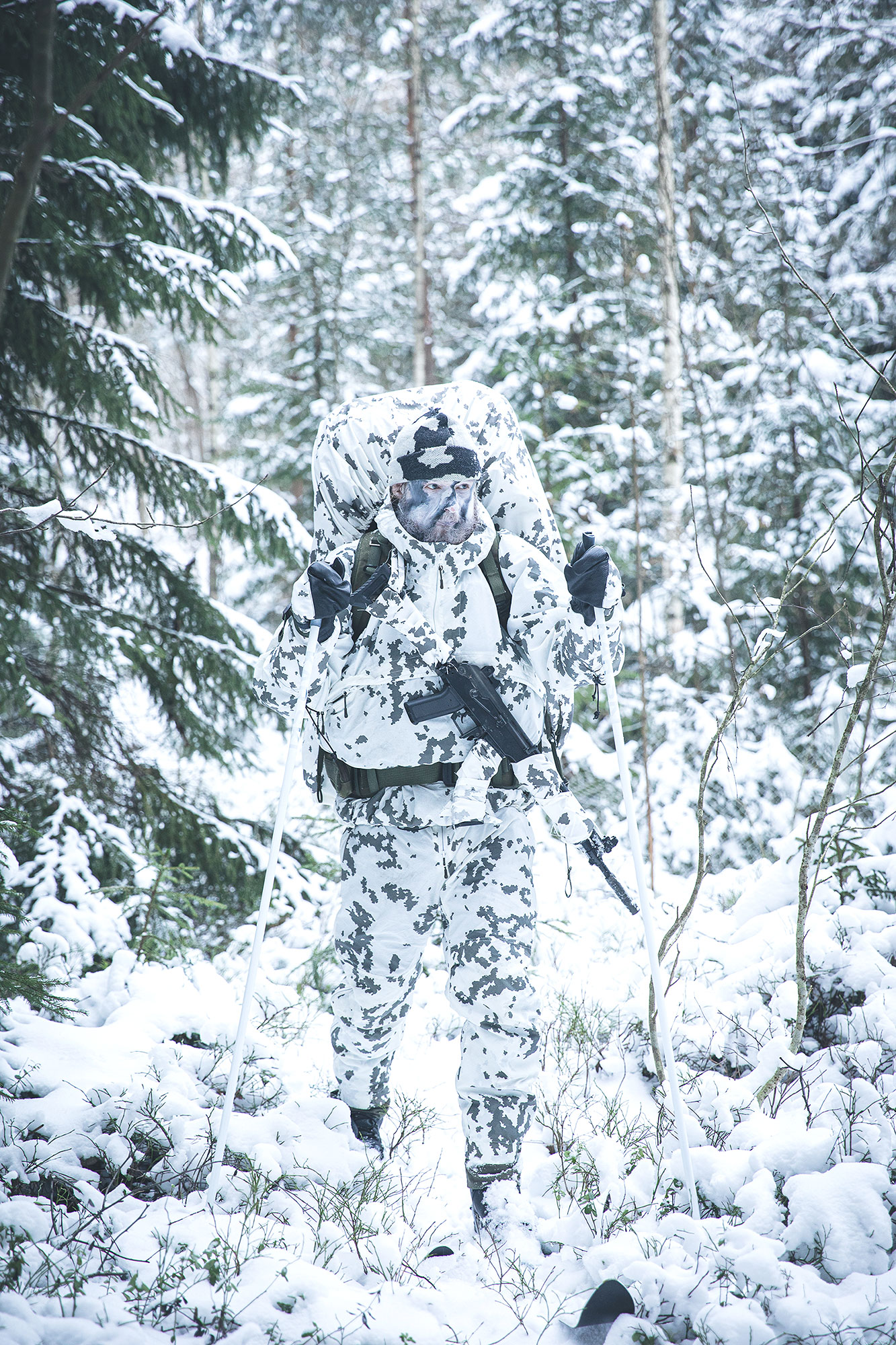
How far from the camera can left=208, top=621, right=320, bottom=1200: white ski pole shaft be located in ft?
7.52

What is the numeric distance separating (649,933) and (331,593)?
1508 millimetres

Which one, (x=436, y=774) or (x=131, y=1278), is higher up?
(x=436, y=774)

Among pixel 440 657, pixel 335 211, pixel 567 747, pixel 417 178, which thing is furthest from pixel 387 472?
pixel 335 211

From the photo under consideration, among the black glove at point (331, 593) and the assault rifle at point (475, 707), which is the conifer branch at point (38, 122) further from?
the assault rifle at point (475, 707)

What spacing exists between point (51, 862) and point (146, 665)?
1.28 m

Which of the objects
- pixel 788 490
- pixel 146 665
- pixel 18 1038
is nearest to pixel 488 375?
pixel 788 490

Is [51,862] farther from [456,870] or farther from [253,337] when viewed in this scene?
[253,337]

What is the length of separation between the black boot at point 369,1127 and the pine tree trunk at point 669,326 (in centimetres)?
550

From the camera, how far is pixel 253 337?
18734 millimetres

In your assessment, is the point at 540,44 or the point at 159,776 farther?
the point at 540,44

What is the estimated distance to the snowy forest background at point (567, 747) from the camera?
2119 millimetres

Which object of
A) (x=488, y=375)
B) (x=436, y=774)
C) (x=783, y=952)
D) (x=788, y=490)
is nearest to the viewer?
(x=436, y=774)

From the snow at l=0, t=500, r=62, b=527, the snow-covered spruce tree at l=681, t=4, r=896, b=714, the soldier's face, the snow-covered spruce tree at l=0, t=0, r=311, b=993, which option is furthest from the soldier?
the snow-covered spruce tree at l=681, t=4, r=896, b=714

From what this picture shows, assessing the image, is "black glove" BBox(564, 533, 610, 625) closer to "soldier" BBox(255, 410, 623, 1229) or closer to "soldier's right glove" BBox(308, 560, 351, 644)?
"soldier" BBox(255, 410, 623, 1229)
